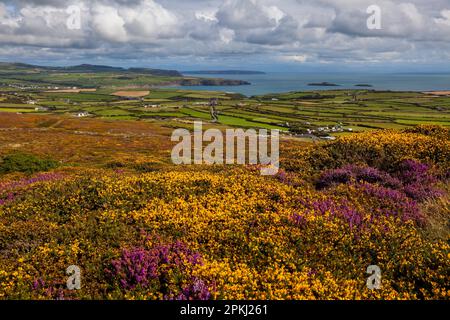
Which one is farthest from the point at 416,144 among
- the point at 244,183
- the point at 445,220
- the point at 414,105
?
the point at 414,105

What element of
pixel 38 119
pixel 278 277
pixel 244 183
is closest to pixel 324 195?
pixel 244 183

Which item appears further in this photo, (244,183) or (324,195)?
(244,183)

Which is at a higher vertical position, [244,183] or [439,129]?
[439,129]

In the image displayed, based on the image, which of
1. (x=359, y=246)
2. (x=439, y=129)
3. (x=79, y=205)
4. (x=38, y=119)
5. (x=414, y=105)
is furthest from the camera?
(x=414, y=105)

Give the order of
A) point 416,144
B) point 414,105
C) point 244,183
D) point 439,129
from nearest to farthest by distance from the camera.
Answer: point 244,183 → point 416,144 → point 439,129 → point 414,105

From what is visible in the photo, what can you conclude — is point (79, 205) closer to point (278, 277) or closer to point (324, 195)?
point (278, 277)
